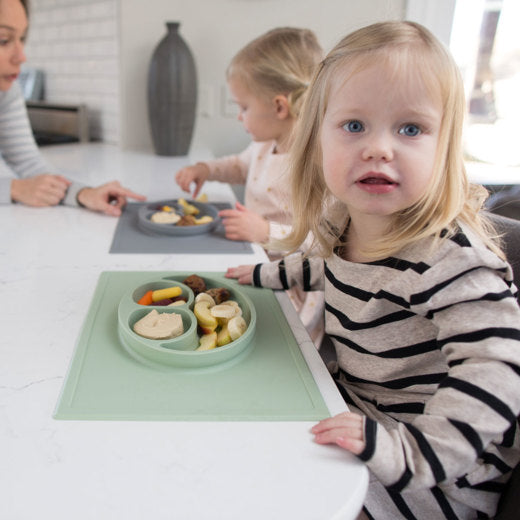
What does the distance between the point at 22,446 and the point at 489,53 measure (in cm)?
232

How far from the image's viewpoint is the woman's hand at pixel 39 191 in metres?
1.30

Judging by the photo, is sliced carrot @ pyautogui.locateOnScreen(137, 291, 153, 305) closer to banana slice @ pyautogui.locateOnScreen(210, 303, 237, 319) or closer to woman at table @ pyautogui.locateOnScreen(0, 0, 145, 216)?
banana slice @ pyautogui.locateOnScreen(210, 303, 237, 319)

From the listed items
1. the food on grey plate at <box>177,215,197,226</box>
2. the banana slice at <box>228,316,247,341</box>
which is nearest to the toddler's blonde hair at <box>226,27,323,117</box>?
the food on grey plate at <box>177,215,197,226</box>

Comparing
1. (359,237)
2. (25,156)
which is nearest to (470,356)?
(359,237)

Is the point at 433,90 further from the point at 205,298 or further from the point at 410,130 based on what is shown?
the point at 205,298

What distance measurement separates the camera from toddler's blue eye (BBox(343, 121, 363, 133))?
685 millimetres

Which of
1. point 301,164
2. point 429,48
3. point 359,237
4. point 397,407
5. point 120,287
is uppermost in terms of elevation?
point 429,48

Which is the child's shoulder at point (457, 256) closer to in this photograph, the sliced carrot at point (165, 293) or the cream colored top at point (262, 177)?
the sliced carrot at point (165, 293)

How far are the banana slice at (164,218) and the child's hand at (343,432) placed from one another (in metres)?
0.72

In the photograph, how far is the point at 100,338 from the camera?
0.69 meters

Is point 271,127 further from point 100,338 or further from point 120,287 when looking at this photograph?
point 100,338

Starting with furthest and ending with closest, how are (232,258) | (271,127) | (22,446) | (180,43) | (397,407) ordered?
1. (180,43)
2. (271,127)
3. (232,258)
4. (397,407)
5. (22,446)

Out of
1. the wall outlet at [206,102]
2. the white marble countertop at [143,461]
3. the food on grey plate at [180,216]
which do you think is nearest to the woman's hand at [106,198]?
the food on grey plate at [180,216]

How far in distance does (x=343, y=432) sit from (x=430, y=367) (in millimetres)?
271
